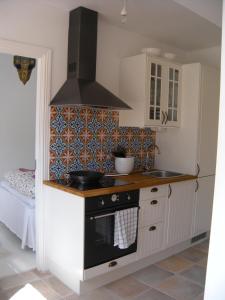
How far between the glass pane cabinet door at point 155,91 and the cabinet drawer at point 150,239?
115 cm

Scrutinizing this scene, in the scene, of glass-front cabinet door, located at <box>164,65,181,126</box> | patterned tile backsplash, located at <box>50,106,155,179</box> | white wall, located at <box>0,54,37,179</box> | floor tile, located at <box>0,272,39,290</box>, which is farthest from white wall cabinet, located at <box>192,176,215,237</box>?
white wall, located at <box>0,54,37,179</box>

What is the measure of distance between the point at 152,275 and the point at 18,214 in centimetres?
170

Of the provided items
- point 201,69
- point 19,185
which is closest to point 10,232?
point 19,185

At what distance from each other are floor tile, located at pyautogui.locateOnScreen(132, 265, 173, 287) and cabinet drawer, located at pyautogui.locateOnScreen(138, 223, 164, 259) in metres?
0.17

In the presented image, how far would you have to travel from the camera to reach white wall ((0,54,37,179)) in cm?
472

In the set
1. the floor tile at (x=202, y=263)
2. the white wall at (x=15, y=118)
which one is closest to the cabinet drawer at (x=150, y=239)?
the floor tile at (x=202, y=263)

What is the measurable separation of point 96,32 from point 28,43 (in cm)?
67

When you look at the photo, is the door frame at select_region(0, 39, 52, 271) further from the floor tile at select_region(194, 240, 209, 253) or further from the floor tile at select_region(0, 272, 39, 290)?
the floor tile at select_region(194, 240, 209, 253)

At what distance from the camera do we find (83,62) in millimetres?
2670

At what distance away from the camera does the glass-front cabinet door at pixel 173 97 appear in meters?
3.27

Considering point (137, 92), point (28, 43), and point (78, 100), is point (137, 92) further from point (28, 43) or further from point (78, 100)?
point (28, 43)

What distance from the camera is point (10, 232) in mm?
3684

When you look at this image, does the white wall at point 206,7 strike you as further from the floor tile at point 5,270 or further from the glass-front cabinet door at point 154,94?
the floor tile at point 5,270

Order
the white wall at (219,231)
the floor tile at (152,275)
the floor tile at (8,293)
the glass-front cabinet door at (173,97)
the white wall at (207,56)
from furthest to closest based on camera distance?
the white wall at (207,56) → the glass-front cabinet door at (173,97) → the floor tile at (152,275) → the floor tile at (8,293) → the white wall at (219,231)
